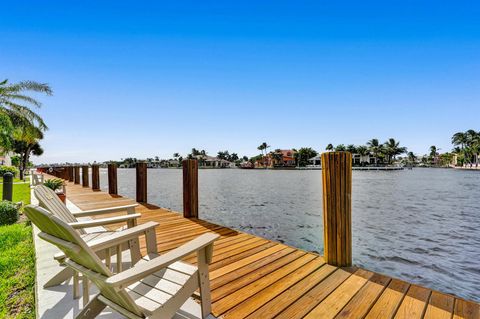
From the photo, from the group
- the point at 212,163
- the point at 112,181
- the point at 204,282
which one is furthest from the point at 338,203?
the point at 212,163

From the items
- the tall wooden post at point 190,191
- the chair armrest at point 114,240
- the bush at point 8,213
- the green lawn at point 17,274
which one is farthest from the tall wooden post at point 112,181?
the chair armrest at point 114,240

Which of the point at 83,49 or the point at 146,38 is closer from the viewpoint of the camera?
the point at 83,49

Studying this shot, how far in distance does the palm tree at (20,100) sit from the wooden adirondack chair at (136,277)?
15696 mm

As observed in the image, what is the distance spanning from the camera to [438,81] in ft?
79.3

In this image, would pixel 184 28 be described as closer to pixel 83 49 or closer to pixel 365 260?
pixel 83 49

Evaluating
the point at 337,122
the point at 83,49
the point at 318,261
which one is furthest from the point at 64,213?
the point at 337,122

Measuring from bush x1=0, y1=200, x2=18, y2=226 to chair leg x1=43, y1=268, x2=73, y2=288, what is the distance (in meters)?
5.54

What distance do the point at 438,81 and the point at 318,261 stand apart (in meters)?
29.2

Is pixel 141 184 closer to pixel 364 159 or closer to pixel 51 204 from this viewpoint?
pixel 51 204

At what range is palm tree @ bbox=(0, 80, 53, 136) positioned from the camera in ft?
→ 46.6

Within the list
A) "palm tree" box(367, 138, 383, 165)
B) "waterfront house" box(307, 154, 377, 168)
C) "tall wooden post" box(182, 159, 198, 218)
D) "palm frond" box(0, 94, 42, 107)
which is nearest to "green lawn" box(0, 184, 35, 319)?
"tall wooden post" box(182, 159, 198, 218)

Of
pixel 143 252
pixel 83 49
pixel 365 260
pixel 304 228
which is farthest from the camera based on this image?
pixel 83 49

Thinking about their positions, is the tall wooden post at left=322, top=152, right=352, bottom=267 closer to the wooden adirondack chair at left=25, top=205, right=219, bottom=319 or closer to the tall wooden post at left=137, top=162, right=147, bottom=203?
the wooden adirondack chair at left=25, top=205, right=219, bottom=319

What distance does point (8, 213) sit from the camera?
6508 millimetres
